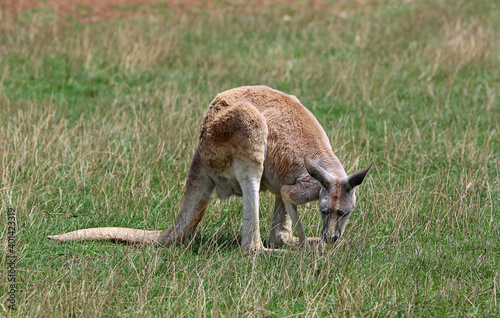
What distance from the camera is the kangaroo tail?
459cm

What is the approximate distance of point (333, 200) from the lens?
430cm

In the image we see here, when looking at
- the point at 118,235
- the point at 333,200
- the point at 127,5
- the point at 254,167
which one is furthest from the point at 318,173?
the point at 127,5

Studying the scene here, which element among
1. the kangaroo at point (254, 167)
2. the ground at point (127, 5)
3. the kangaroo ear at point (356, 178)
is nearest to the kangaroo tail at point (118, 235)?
the kangaroo at point (254, 167)

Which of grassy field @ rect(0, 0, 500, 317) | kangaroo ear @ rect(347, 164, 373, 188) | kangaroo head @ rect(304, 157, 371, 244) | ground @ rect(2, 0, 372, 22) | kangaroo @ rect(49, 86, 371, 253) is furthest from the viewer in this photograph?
ground @ rect(2, 0, 372, 22)

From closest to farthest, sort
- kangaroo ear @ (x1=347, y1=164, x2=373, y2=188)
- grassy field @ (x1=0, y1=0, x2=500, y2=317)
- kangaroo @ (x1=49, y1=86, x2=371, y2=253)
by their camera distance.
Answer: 1. grassy field @ (x1=0, y1=0, x2=500, y2=317)
2. kangaroo ear @ (x1=347, y1=164, x2=373, y2=188)
3. kangaroo @ (x1=49, y1=86, x2=371, y2=253)

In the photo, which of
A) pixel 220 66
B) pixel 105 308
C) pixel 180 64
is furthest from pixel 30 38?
pixel 105 308

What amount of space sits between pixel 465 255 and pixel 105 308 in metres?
2.38

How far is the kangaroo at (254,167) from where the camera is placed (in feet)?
15.0

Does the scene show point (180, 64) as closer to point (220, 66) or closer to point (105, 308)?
point (220, 66)

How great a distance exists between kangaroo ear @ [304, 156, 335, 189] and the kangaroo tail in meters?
1.25

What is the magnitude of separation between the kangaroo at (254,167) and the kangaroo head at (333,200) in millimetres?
14

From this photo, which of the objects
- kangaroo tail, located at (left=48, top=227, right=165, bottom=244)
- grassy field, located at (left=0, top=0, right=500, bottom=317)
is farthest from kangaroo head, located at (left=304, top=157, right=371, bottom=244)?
kangaroo tail, located at (left=48, top=227, right=165, bottom=244)

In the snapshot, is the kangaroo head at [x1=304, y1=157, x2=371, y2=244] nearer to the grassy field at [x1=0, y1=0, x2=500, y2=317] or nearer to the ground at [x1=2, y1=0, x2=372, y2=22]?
the grassy field at [x1=0, y1=0, x2=500, y2=317]

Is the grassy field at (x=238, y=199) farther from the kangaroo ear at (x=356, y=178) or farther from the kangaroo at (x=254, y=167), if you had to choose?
the kangaroo ear at (x=356, y=178)
